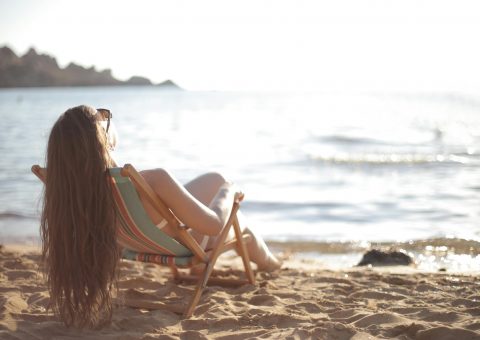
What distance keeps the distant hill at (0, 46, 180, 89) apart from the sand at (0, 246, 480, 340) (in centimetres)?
9565

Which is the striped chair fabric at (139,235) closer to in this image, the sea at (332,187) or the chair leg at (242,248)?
the chair leg at (242,248)

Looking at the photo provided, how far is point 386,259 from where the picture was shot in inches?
214

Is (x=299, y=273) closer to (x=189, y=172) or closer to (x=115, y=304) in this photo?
(x=115, y=304)

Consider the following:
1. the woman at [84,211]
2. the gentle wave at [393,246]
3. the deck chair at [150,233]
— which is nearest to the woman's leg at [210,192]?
the deck chair at [150,233]

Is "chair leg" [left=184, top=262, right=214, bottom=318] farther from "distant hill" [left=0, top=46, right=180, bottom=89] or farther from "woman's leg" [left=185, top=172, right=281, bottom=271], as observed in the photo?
"distant hill" [left=0, top=46, right=180, bottom=89]

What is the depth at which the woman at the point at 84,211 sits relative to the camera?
299 centimetres

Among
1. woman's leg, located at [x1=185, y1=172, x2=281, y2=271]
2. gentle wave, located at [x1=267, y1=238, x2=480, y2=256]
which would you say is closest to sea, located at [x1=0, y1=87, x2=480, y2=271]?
gentle wave, located at [x1=267, y1=238, x2=480, y2=256]

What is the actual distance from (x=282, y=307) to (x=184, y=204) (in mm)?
946

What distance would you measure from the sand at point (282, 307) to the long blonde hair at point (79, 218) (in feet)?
0.70

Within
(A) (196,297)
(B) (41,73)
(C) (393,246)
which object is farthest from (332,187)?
(B) (41,73)

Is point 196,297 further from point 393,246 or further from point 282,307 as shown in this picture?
point 393,246

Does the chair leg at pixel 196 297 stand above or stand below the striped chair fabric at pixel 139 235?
below

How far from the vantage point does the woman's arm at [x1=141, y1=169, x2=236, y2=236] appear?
130 inches

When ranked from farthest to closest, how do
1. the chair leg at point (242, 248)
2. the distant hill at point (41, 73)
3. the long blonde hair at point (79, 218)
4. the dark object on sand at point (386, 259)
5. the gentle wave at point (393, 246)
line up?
the distant hill at point (41, 73) → the gentle wave at point (393, 246) → the dark object on sand at point (386, 259) → the chair leg at point (242, 248) → the long blonde hair at point (79, 218)
